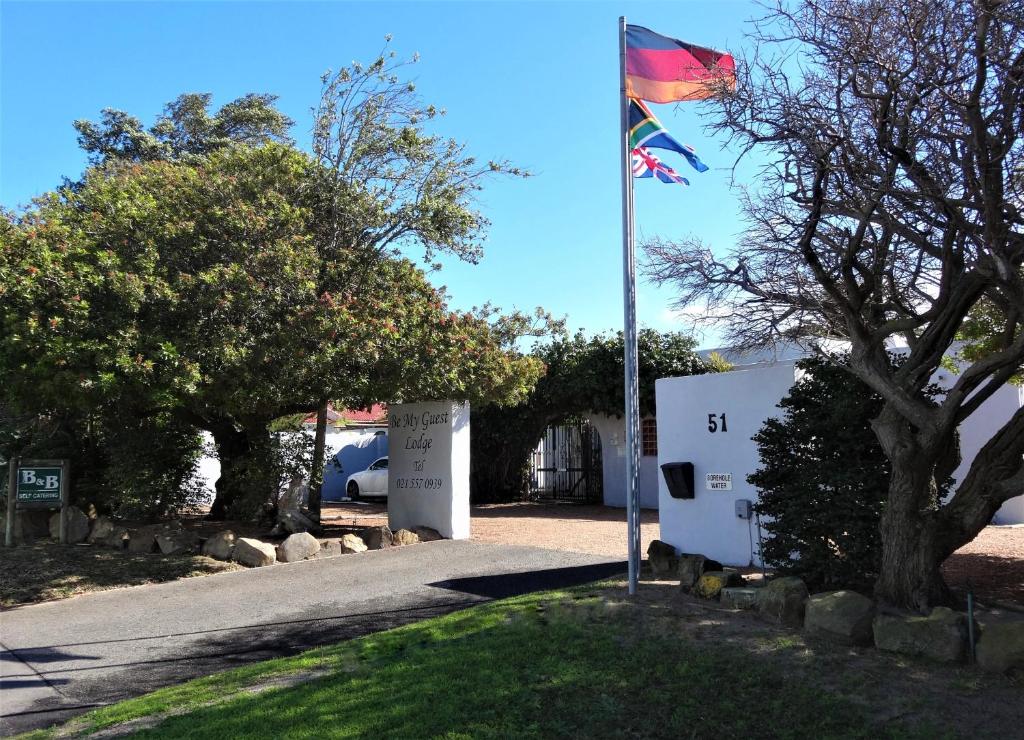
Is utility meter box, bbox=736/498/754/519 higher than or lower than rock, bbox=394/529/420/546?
higher

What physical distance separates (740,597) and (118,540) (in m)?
10.3

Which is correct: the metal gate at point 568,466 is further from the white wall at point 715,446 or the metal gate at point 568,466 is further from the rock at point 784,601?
the rock at point 784,601

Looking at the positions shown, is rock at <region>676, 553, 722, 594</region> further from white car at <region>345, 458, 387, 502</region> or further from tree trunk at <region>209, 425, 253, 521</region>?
white car at <region>345, 458, 387, 502</region>

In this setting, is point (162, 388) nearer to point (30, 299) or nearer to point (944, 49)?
point (30, 299)

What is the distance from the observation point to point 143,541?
12.6 m

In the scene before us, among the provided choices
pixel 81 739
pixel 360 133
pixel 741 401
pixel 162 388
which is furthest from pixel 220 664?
pixel 360 133

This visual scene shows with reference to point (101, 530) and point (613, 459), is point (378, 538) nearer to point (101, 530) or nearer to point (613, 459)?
point (101, 530)

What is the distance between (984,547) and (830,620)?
5.99 m

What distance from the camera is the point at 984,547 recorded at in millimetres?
10562

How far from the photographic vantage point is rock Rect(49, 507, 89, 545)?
13336 millimetres

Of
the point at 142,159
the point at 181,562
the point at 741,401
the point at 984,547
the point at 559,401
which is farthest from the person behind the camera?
A: the point at 142,159

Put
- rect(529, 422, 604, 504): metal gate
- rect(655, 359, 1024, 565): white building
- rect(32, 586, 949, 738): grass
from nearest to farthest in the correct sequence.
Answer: rect(32, 586, 949, 738): grass, rect(655, 359, 1024, 565): white building, rect(529, 422, 604, 504): metal gate

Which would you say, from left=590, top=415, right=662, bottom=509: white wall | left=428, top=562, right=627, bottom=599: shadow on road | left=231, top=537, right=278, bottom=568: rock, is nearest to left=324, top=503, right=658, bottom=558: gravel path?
left=590, top=415, right=662, bottom=509: white wall

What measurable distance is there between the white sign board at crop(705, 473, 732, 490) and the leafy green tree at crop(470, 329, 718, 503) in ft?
24.0
